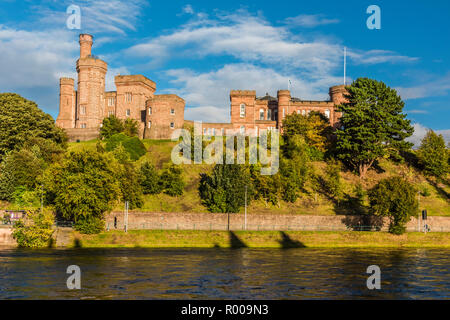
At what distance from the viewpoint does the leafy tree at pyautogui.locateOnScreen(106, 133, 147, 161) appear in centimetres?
7593

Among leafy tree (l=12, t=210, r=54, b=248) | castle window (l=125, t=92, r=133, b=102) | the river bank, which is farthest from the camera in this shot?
castle window (l=125, t=92, r=133, b=102)

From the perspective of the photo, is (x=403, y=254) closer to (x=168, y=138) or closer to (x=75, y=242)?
(x=75, y=242)

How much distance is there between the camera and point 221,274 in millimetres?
32688

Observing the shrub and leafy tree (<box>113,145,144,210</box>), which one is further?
leafy tree (<box>113,145,144,210</box>)

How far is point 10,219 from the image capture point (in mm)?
51719

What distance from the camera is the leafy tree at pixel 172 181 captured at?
65.1 meters

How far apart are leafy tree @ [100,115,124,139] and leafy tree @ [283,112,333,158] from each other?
1309 inches

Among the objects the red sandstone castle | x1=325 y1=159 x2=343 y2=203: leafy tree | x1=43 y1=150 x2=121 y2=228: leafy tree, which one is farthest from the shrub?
the red sandstone castle

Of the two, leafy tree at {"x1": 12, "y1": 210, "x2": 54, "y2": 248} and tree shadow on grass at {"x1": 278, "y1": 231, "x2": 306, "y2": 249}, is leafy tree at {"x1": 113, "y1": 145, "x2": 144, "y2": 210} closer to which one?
leafy tree at {"x1": 12, "y1": 210, "x2": 54, "y2": 248}

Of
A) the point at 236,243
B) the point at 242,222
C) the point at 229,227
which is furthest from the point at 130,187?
the point at 236,243

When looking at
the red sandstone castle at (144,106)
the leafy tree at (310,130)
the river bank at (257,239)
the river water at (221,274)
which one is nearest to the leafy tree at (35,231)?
the river bank at (257,239)

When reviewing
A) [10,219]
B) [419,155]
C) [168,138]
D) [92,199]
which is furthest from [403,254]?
[168,138]

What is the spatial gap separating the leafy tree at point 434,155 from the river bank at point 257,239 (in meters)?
25.2
